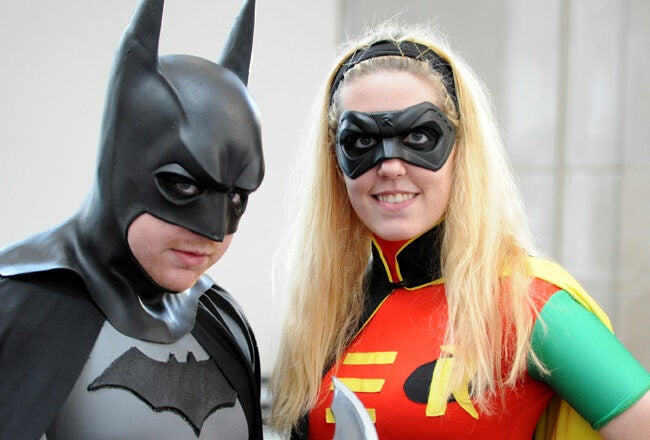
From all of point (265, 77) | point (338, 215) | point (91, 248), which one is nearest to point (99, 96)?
point (265, 77)

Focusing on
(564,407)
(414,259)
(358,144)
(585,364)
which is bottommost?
(564,407)

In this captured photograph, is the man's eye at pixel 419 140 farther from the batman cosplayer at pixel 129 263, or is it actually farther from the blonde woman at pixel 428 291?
the batman cosplayer at pixel 129 263

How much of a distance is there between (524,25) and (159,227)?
260cm

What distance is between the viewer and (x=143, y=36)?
1.18m

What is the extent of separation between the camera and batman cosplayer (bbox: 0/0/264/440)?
1.14 m

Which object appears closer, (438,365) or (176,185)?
(176,185)

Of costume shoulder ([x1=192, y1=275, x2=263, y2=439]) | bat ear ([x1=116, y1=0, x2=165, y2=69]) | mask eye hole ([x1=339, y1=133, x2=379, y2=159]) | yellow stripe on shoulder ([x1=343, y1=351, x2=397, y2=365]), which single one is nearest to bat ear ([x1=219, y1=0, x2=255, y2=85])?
bat ear ([x1=116, y1=0, x2=165, y2=69])

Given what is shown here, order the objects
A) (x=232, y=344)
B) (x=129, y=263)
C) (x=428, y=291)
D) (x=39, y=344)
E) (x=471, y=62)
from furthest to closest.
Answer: (x=471, y=62), (x=428, y=291), (x=232, y=344), (x=129, y=263), (x=39, y=344)

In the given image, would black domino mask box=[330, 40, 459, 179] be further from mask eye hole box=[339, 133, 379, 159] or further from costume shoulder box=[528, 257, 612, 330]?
costume shoulder box=[528, 257, 612, 330]

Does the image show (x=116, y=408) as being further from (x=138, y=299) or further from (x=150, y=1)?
(x=150, y=1)

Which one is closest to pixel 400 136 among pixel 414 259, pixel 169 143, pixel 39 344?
pixel 414 259

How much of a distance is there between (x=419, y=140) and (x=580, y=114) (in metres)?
2.15

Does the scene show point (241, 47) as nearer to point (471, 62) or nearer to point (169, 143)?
point (169, 143)

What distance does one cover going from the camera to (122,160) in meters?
1.19
